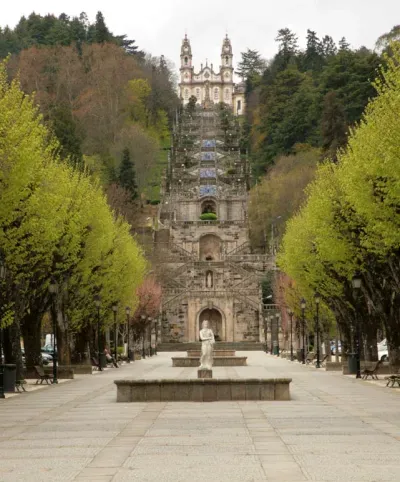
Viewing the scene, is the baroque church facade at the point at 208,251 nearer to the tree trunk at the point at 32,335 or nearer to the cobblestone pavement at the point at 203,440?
the tree trunk at the point at 32,335

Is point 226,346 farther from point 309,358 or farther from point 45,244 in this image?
point 45,244

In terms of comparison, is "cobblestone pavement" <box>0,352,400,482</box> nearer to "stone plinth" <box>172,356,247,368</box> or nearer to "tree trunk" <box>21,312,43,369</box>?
"tree trunk" <box>21,312,43,369</box>

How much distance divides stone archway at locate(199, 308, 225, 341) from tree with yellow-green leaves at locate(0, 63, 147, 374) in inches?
1803

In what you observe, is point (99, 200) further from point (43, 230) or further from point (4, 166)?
point (4, 166)

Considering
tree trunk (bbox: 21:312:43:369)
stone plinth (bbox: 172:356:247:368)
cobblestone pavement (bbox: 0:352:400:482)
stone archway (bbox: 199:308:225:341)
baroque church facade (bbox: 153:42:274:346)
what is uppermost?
baroque church facade (bbox: 153:42:274:346)

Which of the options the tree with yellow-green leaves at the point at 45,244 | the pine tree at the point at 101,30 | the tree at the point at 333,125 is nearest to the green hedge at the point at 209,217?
the tree at the point at 333,125

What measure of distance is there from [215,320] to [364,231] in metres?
75.3

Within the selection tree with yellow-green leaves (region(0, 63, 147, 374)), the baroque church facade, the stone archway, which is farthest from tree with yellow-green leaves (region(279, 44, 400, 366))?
the stone archway

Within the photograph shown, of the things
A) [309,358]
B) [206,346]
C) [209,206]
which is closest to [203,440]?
[206,346]

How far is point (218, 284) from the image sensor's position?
114875 millimetres

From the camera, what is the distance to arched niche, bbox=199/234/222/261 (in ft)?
424

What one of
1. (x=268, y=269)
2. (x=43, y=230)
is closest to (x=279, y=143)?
(x=268, y=269)

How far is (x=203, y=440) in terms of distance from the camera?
18.2m

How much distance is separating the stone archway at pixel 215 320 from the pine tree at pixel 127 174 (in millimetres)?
18569
